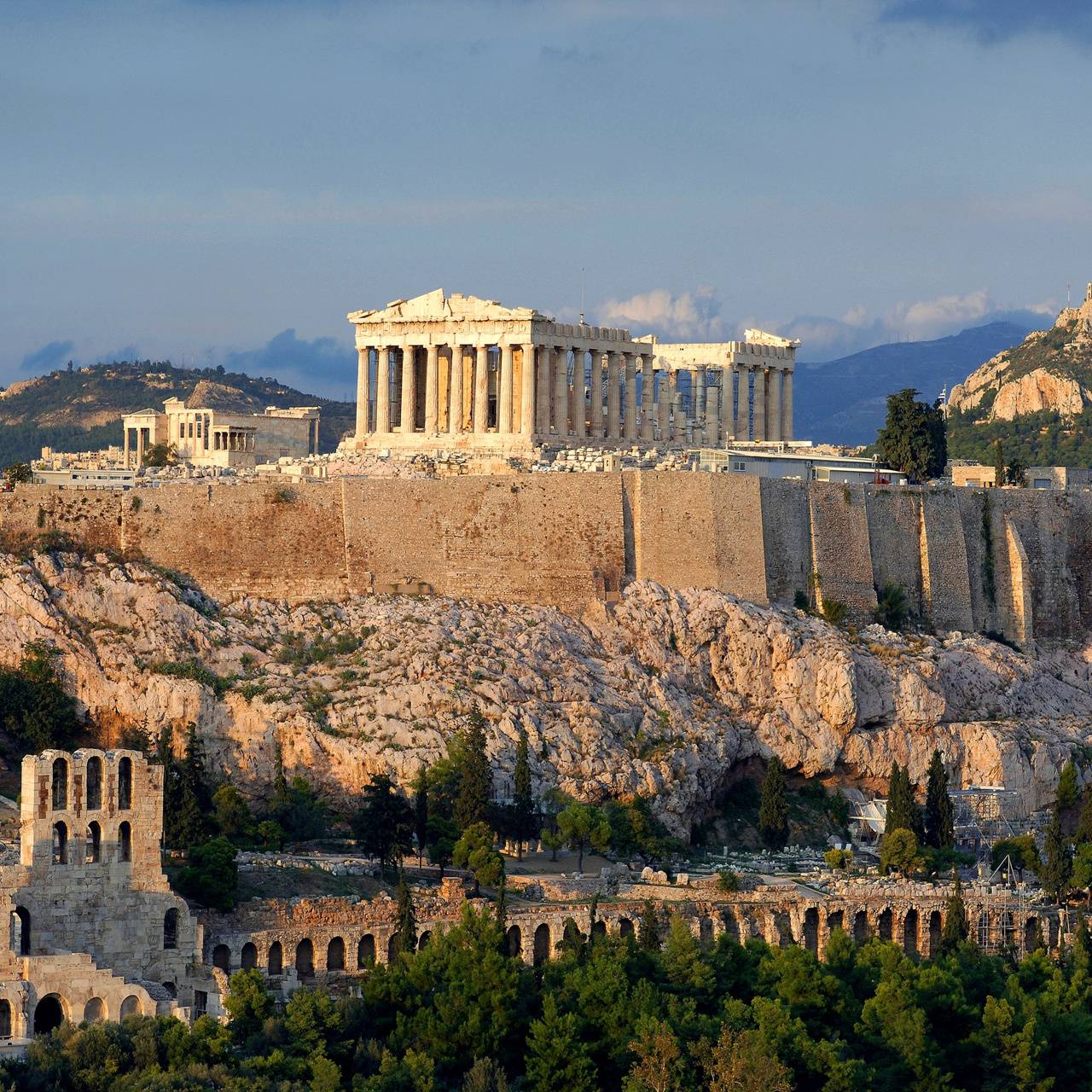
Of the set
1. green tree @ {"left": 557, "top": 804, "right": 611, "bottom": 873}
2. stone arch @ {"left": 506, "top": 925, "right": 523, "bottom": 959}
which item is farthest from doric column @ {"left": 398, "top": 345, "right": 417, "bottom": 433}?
stone arch @ {"left": 506, "top": 925, "right": 523, "bottom": 959}

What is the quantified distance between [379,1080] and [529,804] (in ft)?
66.6

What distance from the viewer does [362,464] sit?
94062 mm

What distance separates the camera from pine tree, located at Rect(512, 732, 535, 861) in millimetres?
77000

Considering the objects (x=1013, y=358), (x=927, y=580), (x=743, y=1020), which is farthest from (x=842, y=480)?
(x=1013, y=358)

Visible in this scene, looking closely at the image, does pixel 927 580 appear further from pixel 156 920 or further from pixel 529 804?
pixel 156 920

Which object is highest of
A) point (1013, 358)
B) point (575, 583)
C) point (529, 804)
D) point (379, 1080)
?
point (1013, 358)

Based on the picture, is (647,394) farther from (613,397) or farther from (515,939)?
(515,939)

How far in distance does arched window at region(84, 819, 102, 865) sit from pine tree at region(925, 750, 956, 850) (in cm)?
2723

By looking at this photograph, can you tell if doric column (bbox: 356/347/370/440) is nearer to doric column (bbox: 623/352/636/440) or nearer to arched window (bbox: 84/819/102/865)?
doric column (bbox: 623/352/636/440)

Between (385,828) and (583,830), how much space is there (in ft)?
24.0

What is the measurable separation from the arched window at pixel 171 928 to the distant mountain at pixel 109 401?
73.8 metres

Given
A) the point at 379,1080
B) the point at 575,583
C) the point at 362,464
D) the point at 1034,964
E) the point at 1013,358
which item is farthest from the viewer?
the point at 1013,358

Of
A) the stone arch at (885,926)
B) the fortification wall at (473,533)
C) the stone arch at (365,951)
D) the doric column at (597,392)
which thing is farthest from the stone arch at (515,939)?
the doric column at (597,392)

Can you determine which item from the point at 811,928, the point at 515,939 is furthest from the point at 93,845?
the point at 811,928
